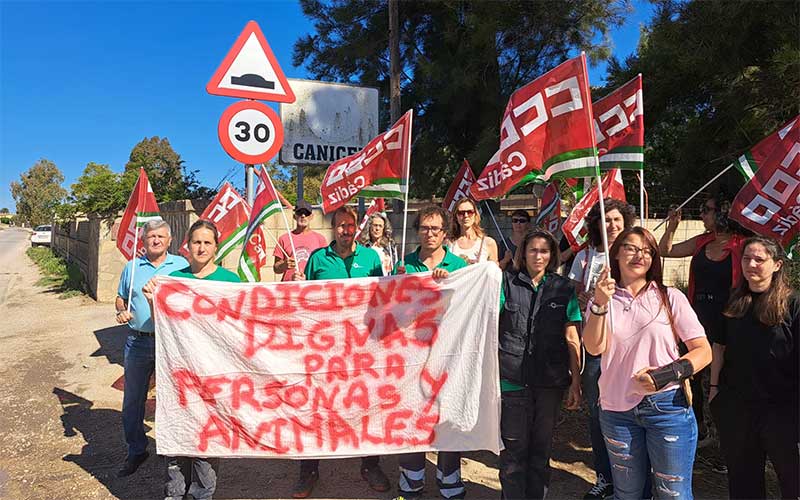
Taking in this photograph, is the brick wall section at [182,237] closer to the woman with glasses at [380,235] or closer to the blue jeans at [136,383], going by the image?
the woman with glasses at [380,235]

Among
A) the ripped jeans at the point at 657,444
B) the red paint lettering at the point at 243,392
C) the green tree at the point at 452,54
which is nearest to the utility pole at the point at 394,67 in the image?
the green tree at the point at 452,54

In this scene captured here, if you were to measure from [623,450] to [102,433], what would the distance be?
4362 mm

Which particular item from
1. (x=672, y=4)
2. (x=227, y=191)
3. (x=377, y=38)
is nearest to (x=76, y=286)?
(x=377, y=38)

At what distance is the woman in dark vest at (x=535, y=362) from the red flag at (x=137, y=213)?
3015 mm

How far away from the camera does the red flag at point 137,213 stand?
432cm

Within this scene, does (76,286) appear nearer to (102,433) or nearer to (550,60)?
(102,433)

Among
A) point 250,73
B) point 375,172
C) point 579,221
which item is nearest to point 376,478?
point 375,172

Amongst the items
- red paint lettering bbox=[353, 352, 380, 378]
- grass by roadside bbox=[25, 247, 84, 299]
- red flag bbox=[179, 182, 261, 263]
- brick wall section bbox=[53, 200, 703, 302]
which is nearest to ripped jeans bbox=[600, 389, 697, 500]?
red paint lettering bbox=[353, 352, 380, 378]

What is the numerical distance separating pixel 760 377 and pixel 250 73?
4129mm

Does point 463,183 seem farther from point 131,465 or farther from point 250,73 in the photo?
point 131,465

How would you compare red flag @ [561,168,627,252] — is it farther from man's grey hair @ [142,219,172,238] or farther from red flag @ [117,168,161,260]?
red flag @ [117,168,161,260]

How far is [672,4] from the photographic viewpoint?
6.37 m

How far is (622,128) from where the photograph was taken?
161 inches

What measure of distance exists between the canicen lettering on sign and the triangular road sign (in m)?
2.95
